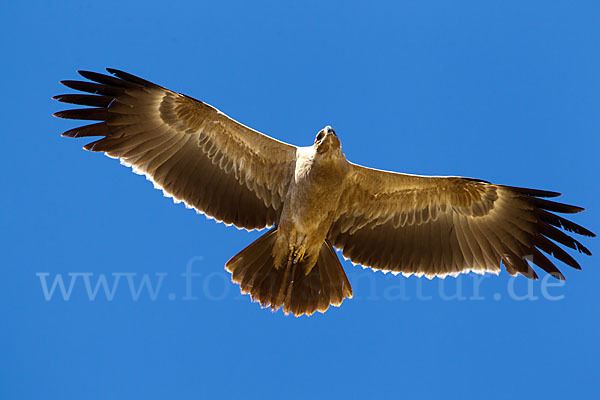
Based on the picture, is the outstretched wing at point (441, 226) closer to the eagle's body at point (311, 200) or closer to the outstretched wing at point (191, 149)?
the eagle's body at point (311, 200)

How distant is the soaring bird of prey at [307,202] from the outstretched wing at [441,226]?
0.01 metres

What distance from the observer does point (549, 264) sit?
824 cm

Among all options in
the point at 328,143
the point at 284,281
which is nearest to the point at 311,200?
the point at 328,143

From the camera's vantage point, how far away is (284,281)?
8102 mm

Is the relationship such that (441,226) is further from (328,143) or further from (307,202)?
(328,143)

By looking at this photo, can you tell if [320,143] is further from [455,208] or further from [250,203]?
[455,208]

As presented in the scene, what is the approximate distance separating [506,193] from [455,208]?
597 millimetres

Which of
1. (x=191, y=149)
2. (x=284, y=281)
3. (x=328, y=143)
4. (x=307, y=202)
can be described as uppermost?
(x=191, y=149)

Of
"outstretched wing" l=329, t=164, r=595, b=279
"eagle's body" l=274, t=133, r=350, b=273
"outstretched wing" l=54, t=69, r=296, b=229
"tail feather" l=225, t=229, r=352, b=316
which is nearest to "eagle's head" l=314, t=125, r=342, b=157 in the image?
"eagle's body" l=274, t=133, r=350, b=273

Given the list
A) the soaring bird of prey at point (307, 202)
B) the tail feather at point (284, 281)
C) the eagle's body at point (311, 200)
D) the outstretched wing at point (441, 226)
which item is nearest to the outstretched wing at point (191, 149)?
the soaring bird of prey at point (307, 202)

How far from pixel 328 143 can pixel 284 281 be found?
1590mm

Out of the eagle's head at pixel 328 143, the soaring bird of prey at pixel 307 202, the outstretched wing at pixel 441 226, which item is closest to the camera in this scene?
the eagle's head at pixel 328 143

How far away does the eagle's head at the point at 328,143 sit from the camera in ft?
25.3

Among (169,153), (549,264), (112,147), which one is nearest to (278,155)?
(169,153)
